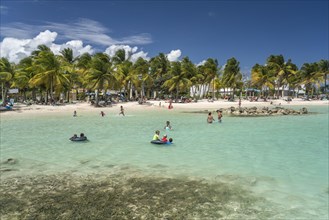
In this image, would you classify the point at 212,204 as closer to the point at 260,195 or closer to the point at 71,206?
the point at 260,195

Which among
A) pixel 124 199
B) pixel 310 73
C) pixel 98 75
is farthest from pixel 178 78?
pixel 124 199

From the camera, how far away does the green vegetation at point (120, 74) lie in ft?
166

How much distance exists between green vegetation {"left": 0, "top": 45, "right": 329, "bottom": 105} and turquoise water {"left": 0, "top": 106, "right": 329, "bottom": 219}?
28.0 meters

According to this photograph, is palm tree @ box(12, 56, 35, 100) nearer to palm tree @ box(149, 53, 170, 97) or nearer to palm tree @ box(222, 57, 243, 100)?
palm tree @ box(149, 53, 170, 97)

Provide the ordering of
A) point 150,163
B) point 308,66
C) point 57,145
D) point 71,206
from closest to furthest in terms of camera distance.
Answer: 1. point 71,206
2. point 150,163
3. point 57,145
4. point 308,66

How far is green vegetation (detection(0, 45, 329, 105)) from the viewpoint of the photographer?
50631mm

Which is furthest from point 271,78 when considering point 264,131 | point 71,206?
point 71,206

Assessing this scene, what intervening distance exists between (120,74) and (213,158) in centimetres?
4913

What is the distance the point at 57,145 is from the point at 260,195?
46.9 ft

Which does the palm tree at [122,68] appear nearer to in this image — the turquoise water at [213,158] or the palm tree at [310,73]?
the turquoise water at [213,158]

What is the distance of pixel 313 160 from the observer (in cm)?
1520

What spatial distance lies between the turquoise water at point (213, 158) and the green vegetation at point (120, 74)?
91.8 feet

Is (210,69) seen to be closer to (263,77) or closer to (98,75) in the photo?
(263,77)

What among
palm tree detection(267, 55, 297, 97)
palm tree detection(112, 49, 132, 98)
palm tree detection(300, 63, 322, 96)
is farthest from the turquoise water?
palm tree detection(300, 63, 322, 96)
